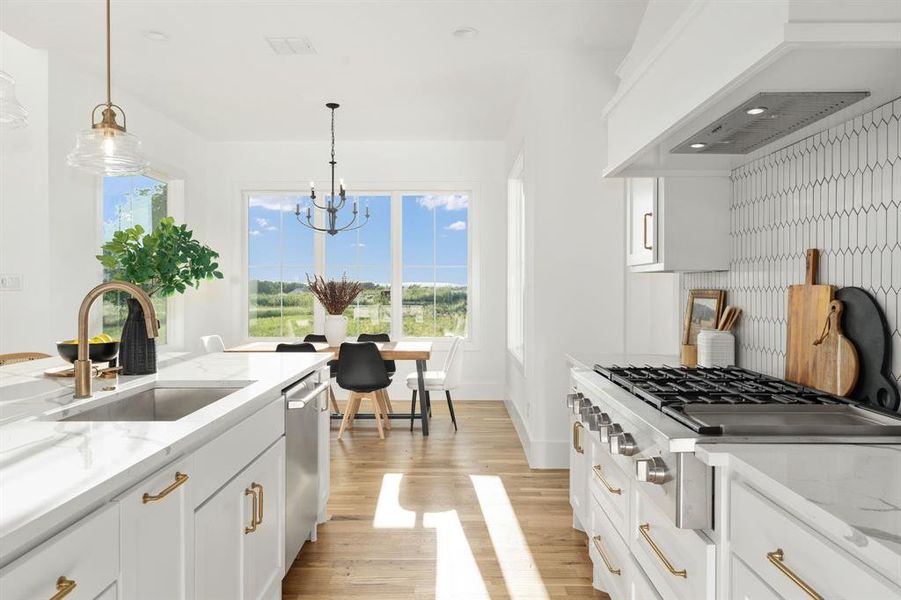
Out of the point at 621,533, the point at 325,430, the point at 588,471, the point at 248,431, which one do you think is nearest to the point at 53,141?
the point at 325,430

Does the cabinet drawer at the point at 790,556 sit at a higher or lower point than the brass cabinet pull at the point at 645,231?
lower

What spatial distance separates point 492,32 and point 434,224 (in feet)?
9.83

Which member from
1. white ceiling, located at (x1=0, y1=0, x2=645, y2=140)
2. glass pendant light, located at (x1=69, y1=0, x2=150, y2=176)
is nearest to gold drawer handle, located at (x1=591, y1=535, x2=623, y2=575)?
glass pendant light, located at (x1=69, y1=0, x2=150, y2=176)

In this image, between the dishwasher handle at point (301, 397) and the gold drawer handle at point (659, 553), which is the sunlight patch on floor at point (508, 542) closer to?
the gold drawer handle at point (659, 553)

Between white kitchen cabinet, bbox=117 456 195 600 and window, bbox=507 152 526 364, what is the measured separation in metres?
4.03

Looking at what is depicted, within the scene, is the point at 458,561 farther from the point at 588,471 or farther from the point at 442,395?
the point at 442,395

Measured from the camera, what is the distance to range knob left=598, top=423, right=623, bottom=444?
67.8 inches

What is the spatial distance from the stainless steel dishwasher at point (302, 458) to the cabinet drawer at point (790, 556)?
1.58 m

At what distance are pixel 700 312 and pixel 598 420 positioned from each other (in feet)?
3.54

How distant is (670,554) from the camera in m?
1.43

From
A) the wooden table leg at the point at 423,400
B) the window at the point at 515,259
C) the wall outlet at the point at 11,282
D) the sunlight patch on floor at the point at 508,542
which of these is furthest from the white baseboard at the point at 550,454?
the wall outlet at the point at 11,282

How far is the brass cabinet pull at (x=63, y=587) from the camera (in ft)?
2.80

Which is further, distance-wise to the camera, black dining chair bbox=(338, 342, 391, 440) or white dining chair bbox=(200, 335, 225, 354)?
white dining chair bbox=(200, 335, 225, 354)

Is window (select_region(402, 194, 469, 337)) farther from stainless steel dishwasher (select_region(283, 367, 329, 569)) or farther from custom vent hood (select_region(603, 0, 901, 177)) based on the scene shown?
custom vent hood (select_region(603, 0, 901, 177))
